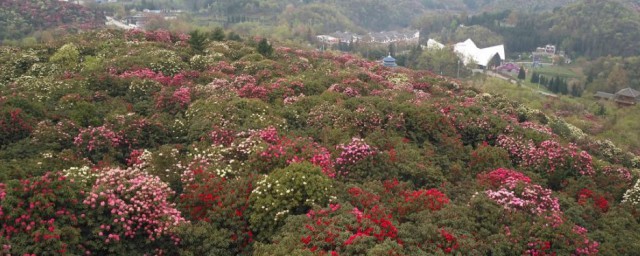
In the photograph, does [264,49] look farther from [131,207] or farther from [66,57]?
[131,207]

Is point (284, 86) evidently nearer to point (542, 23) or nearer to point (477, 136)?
point (477, 136)

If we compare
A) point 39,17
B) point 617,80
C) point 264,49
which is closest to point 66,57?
point 264,49

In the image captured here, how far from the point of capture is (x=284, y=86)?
13.8 m

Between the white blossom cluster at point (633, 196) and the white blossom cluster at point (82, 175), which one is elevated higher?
the white blossom cluster at point (82, 175)

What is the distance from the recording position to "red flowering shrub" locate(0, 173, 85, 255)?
578 centimetres

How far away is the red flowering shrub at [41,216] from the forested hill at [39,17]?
33639mm

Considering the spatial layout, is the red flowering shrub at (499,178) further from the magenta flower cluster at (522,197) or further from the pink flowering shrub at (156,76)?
the pink flowering shrub at (156,76)

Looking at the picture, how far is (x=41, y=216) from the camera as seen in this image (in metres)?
6.11

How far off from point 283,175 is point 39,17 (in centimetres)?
3911

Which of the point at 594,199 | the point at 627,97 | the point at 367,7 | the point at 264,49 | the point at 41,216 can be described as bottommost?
the point at 627,97

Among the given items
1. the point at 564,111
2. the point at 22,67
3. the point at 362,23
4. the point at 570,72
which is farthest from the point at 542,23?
the point at 22,67

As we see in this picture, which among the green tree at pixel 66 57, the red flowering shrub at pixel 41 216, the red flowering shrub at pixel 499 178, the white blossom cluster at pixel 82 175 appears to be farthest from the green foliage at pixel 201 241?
the green tree at pixel 66 57

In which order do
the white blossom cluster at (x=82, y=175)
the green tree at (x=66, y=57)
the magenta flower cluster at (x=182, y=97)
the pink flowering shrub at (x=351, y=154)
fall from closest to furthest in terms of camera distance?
the white blossom cluster at (x=82, y=175) < the pink flowering shrub at (x=351, y=154) < the magenta flower cluster at (x=182, y=97) < the green tree at (x=66, y=57)

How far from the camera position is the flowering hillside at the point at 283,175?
646 cm
